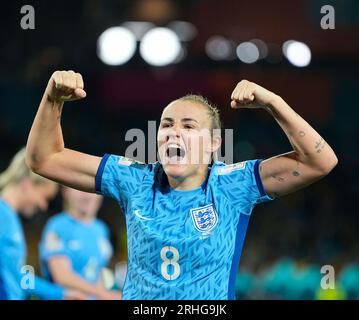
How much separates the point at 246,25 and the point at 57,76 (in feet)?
33.4

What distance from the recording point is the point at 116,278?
27.0 feet

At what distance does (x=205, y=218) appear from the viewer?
3645 millimetres

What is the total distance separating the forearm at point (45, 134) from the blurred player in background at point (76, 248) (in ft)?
9.33

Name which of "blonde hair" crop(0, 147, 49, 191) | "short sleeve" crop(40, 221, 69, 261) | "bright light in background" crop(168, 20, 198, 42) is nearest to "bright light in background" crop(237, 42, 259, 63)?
"bright light in background" crop(168, 20, 198, 42)

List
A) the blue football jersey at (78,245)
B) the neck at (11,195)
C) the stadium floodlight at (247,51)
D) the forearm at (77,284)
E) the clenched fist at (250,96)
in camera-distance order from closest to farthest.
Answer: the clenched fist at (250,96) < the neck at (11,195) < the forearm at (77,284) < the blue football jersey at (78,245) < the stadium floodlight at (247,51)

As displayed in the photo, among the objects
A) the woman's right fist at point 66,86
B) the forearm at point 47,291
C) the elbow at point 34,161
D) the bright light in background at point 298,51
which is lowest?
the forearm at point 47,291

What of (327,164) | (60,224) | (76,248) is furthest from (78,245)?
(327,164)

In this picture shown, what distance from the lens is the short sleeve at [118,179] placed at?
12.3 ft

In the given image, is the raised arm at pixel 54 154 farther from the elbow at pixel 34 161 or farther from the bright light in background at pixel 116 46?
the bright light in background at pixel 116 46

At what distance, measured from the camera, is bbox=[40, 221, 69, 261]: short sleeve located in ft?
22.2

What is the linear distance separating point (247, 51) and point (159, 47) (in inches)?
55.4

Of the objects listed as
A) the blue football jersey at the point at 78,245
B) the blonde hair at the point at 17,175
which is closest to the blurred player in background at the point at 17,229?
the blonde hair at the point at 17,175
